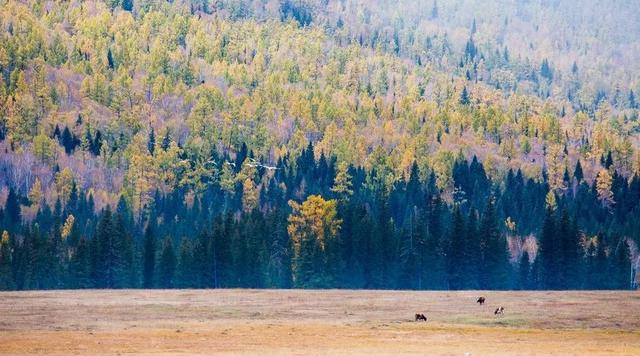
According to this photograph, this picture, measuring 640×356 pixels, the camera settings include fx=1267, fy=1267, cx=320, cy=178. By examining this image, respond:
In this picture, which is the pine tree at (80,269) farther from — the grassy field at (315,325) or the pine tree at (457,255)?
the pine tree at (457,255)

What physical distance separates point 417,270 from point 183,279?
2953 cm

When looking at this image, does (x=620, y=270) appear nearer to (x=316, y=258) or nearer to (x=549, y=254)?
(x=549, y=254)

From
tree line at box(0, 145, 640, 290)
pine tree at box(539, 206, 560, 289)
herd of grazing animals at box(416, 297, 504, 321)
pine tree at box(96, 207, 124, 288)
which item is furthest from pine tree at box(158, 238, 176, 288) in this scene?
herd of grazing animals at box(416, 297, 504, 321)

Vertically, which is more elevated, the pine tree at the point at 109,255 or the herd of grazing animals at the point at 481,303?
the herd of grazing animals at the point at 481,303

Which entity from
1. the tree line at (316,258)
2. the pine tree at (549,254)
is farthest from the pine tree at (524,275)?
the pine tree at (549,254)

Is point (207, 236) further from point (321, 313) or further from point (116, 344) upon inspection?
point (116, 344)

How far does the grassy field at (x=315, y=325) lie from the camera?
6794 cm

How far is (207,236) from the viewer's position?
158125 millimetres

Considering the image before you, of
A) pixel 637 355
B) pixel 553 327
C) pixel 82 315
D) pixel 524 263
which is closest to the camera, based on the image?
pixel 637 355

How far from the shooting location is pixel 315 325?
82.1 meters

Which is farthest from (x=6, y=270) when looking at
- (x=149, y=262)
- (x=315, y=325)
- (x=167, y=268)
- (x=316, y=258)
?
(x=315, y=325)

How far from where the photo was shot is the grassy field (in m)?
67.9

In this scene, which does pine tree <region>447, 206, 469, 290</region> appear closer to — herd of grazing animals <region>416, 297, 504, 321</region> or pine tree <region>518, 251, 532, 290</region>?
pine tree <region>518, 251, 532, 290</region>

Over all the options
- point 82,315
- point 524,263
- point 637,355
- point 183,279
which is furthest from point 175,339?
point 524,263
